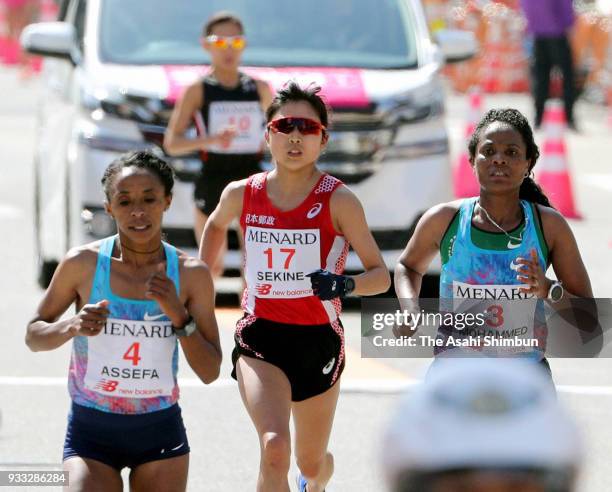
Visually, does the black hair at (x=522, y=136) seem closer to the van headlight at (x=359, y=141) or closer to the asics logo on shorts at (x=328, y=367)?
the asics logo on shorts at (x=328, y=367)

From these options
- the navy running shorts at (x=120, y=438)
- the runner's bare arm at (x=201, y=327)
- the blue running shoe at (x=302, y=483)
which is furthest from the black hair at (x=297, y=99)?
the navy running shorts at (x=120, y=438)

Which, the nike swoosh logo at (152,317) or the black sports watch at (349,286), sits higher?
the black sports watch at (349,286)

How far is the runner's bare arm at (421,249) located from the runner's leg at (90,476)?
3.80 feet

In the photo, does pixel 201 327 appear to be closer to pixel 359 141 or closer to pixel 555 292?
pixel 555 292

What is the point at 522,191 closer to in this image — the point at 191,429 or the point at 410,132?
the point at 191,429

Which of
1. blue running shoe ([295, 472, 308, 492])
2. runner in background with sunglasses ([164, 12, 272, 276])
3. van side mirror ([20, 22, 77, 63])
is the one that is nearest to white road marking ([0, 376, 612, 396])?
runner in background with sunglasses ([164, 12, 272, 276])

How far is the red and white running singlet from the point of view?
15.6ft

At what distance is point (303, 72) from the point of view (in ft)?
30.9

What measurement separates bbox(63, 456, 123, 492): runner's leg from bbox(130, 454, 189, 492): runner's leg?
5 centimetres

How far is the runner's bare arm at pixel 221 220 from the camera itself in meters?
4.93

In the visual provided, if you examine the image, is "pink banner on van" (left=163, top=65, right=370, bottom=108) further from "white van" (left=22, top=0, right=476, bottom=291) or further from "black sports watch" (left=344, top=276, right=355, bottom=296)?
"black sports watch" (left=344, top=276, right=355, bottom=296)

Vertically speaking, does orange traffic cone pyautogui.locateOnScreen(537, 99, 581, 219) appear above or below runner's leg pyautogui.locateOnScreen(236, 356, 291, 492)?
above

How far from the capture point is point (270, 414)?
4.47m

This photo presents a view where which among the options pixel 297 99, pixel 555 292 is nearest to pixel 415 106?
pixel 297 99
